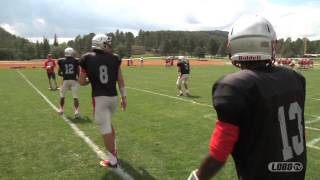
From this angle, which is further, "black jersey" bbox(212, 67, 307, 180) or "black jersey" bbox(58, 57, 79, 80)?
"black jersey" bbox(58, 57, 79, 80)

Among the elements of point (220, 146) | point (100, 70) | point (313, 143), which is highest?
point (100, 70)

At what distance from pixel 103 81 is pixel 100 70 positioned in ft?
0.61

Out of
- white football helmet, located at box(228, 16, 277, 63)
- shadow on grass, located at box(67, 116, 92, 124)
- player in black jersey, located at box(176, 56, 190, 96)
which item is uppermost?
white football helmet, located at box(228, 16, 277, 63)

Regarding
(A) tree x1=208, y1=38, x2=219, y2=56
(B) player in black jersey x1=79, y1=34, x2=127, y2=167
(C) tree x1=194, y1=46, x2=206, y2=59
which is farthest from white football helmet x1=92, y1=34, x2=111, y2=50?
(A) tree x1=208, y1=38, x2=219, y2=56

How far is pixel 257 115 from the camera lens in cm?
273

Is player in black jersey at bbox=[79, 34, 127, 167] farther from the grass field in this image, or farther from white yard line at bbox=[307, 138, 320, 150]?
white yard line at bbox=[307, 138, 320, 150]

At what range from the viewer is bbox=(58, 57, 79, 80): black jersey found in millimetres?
13477

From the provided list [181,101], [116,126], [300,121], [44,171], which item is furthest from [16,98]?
[300,121]

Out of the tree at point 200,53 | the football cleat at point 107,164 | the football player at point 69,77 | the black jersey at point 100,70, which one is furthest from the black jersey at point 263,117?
the tree at point 200,53

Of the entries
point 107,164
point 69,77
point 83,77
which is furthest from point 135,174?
point 69,77

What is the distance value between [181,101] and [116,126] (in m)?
6.16

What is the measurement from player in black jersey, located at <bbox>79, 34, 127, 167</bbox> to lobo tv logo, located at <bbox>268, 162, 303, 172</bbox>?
4.70 m

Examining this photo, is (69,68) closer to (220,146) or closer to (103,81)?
(103,81)

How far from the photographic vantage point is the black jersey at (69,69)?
13.5 metres
